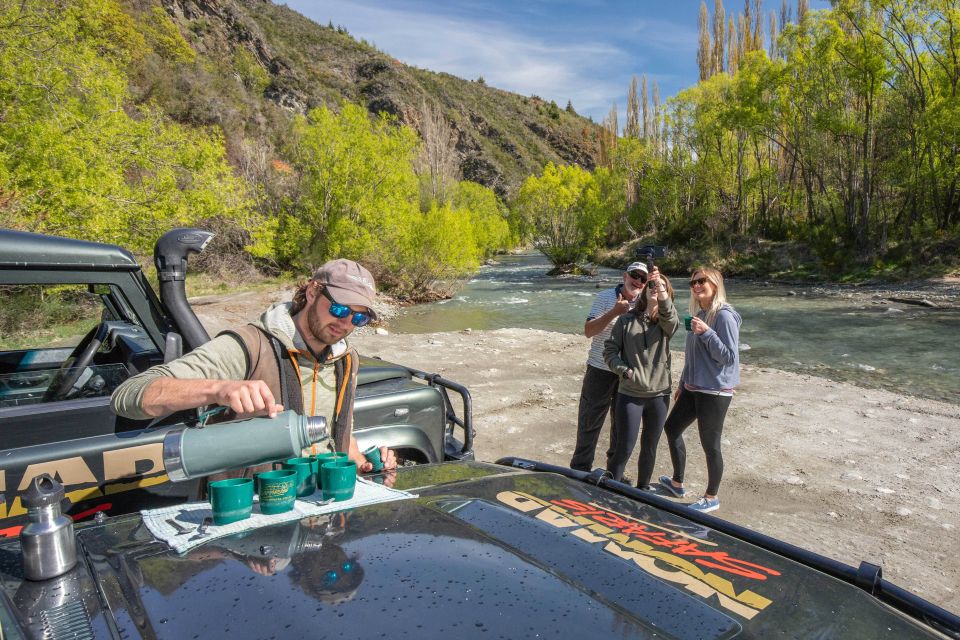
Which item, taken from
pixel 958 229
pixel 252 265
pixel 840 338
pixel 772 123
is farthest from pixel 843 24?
pixel 252 265

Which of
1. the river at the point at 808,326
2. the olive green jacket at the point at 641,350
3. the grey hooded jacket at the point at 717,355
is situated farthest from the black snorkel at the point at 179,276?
the river at the point at 808,326

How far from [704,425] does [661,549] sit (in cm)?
294

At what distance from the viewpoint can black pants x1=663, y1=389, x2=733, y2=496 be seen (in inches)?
171

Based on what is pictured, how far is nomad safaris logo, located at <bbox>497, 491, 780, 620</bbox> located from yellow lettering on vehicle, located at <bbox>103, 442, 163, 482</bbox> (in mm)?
1332

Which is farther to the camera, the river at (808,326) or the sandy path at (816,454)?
the river at (808,326)

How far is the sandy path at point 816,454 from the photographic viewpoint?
159 inches

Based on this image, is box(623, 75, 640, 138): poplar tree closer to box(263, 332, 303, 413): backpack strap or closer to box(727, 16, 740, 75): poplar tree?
box(727, 16, 740, 75): poplar tree

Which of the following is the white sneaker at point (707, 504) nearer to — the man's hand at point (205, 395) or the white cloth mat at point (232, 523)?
the white cloth mat at point (232, 523)

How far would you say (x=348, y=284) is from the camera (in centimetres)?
226

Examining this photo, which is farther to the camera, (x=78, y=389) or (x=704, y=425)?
(x=704, y=425)

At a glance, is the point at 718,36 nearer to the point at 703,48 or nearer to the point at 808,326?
the point at 703,48

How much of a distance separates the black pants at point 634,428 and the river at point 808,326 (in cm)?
711

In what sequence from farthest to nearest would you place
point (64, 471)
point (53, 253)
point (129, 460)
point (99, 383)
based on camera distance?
point (99, 383)
point (53, 253)
point (129, 460)
point (64, 471)

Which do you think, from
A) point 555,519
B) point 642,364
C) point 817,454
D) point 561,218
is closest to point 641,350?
point 642,364
